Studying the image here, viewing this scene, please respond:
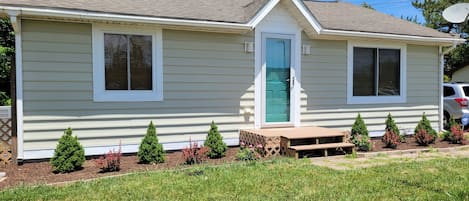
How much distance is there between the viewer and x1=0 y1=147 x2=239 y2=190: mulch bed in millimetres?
5371

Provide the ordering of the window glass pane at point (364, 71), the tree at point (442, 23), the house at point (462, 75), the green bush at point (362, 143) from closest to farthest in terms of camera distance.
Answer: the green bush at point (362, 143)
the window glass pane at point (364, 71)
the tree at point (442, 23)
the house at point (462, 75)

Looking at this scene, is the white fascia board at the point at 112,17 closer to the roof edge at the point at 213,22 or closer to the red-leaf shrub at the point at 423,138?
the roof edge at the point at 213,22

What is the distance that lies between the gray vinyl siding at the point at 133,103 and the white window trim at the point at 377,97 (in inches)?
104

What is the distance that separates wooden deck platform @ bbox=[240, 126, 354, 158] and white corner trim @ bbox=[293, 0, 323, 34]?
225cm

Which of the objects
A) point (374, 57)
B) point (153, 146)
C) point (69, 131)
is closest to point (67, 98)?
point (69, 131)

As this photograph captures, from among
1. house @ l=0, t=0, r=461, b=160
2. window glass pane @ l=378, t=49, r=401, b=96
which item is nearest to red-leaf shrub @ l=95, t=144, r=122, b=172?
house @ l=0, t=0, r=461, b=160

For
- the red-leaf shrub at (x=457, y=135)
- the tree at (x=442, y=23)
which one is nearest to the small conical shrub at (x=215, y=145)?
the red-leaf shrub at (x=457, y=135)

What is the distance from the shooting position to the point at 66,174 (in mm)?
5707

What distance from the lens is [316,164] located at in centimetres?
630

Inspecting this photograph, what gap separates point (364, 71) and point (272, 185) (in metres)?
5.69

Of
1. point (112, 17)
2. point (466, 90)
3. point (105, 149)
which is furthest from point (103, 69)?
point (466, 90)

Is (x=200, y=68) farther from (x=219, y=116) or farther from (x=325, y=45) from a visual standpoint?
(x=325, y=45)

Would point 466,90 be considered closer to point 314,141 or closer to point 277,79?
point 277,79

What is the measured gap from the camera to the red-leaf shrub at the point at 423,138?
27.6 feet
